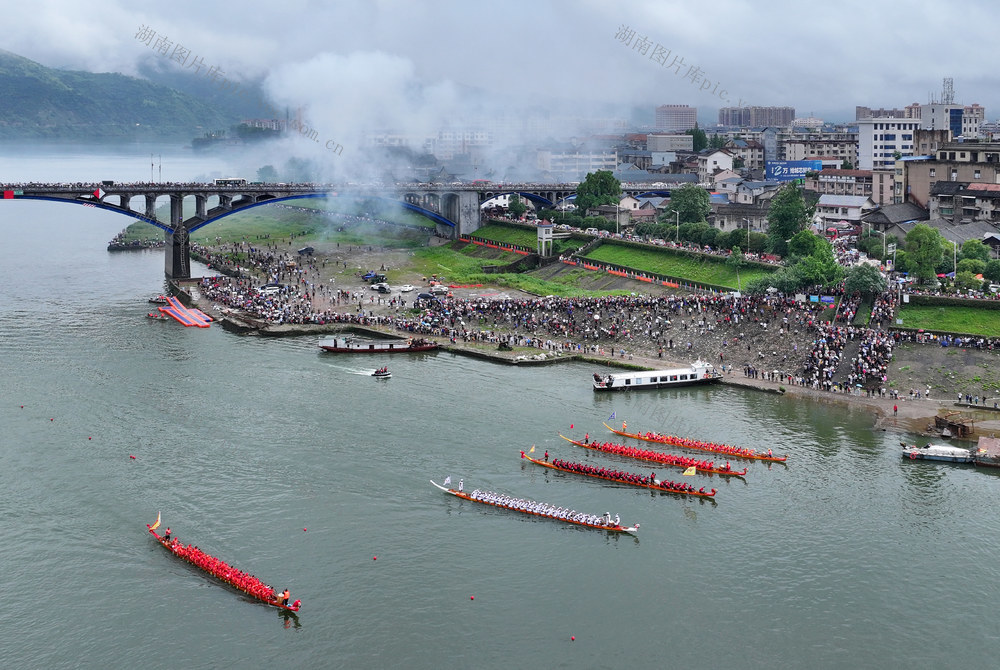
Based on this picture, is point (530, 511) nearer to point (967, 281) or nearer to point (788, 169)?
point (967, 281)

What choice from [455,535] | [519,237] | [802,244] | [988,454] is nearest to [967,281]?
[802,244]

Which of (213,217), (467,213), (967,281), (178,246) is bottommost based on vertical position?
(967,281)

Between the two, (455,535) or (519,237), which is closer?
(455,535)

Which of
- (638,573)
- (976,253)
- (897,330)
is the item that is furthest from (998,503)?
(976,253)

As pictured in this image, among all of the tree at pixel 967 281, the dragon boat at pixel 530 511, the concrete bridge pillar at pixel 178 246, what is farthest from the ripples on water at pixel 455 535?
the concrete bridge pillar at pixel 178 246

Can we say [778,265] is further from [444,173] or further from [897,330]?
[444,173]

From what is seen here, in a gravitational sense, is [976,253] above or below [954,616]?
above
